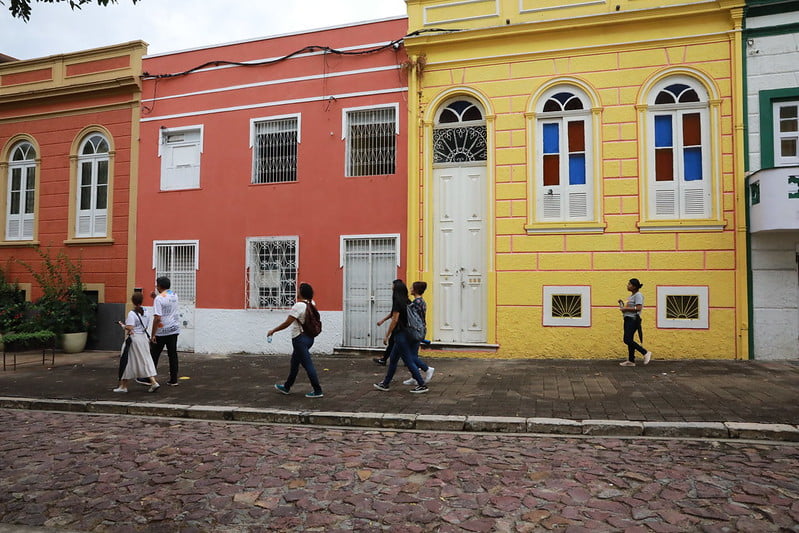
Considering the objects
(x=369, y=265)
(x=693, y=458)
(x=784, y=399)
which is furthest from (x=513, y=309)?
(x=693, y=458)

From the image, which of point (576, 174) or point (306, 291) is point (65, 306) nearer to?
point (306, 291)

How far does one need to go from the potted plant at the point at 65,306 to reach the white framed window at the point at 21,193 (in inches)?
62.3

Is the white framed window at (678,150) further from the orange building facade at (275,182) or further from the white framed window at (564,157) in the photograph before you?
the orange building facade at (275,182)

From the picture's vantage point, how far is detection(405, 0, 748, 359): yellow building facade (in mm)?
10727

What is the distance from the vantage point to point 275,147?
44.4 ft

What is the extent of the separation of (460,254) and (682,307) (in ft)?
A: 14.2

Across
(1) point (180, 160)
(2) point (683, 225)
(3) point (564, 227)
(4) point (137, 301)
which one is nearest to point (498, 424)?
(4) point (137, 301)

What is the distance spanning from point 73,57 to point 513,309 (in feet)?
43.1

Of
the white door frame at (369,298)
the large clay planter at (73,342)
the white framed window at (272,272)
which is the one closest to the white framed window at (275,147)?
the white framed window at (272,272)

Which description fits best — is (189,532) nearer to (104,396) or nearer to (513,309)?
(104,396)

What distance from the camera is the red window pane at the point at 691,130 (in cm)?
1101

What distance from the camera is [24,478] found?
484 cm

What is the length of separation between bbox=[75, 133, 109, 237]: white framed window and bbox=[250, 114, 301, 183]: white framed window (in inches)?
171

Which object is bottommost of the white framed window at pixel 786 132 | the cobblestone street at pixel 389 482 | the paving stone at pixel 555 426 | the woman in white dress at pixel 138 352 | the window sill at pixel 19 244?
the cobblestone street at pixel 389 482
